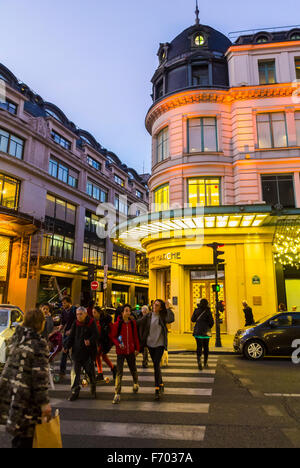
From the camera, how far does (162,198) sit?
22.3 meters

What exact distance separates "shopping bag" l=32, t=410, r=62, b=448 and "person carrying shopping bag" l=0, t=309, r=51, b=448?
99 millimetres

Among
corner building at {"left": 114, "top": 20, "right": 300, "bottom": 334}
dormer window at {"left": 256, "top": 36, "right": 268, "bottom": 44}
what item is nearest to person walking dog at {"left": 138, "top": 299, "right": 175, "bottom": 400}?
corner building at {"left": 114, "top": 20, "right": 300, "bottom": 334}

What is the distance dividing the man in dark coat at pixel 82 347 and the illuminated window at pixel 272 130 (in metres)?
17.7

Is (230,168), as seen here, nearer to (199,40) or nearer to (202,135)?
(202,135)

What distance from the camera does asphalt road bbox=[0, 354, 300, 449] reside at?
423 cm

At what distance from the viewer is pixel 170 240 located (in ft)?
69.8

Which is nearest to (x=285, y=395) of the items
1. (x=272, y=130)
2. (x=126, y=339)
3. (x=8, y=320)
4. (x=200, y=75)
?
(x=126, y=339)

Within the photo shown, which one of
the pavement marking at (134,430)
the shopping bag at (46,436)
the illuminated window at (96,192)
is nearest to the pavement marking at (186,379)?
the pavement marking at (134,430)

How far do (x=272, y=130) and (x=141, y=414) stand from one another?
64.4ft

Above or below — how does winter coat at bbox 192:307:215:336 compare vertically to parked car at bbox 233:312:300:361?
above

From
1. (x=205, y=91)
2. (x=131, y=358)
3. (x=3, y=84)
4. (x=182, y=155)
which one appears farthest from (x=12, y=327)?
(x=3, y=84)

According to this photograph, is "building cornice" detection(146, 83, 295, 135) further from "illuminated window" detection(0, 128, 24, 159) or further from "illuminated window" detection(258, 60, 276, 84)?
"illuminated window" detection(0, 128, 24, 159)
